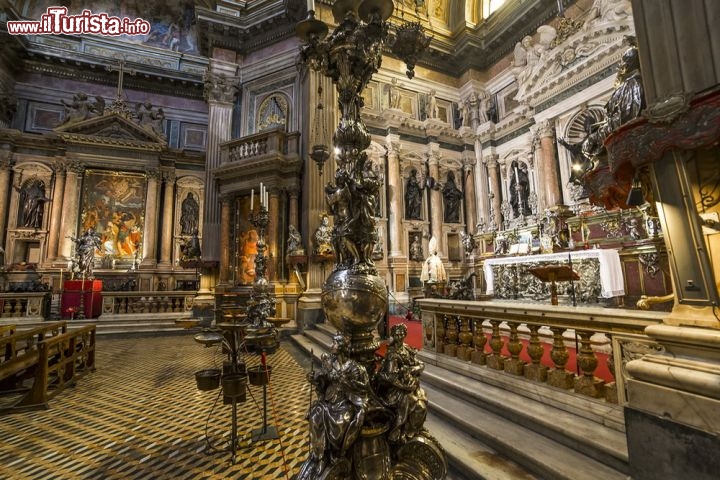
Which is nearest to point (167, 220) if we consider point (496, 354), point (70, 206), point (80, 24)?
point (70, 206)

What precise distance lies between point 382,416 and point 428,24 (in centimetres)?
1546

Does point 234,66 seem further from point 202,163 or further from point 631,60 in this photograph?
point 631,60

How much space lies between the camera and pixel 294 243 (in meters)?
8.83

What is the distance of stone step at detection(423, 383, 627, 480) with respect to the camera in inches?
71.1

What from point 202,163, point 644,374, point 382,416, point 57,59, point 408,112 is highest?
point 57,59

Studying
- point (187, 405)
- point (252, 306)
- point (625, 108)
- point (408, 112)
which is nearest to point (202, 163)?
point (408, 112)

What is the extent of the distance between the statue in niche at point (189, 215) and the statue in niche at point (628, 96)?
15564mm

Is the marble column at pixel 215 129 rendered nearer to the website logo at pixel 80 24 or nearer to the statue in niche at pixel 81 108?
the statue in niche at pixel 81 108

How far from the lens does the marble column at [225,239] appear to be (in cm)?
991

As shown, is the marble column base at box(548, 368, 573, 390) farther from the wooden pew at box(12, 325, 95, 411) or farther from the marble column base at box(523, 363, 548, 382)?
the wooden pew at box(12, 325, 95, 411)

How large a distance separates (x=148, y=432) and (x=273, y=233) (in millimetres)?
6560

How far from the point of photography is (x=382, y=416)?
1774mm

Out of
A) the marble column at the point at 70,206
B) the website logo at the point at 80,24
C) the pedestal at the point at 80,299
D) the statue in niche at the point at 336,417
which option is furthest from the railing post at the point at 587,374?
the website logo at the point at 80,24

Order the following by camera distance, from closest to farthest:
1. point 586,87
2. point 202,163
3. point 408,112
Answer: point 586,87, point 408,112, point 202,163
